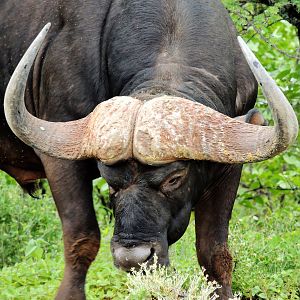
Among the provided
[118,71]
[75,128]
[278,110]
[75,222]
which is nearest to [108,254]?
[75,222]

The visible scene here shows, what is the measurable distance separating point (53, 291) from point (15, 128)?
1708 millimetres

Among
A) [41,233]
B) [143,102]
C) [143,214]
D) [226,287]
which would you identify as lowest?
[41,233]

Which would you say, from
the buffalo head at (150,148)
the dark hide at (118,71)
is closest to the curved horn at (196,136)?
the buffalo head at (150,148)

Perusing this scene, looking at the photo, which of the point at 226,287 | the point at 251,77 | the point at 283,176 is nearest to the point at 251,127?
the point at 251,77

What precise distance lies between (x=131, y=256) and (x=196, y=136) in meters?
0.80

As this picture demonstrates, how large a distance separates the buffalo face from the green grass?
29cm

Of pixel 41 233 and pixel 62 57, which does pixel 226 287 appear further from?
pixel 41 233

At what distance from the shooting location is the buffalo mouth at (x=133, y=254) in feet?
20.6

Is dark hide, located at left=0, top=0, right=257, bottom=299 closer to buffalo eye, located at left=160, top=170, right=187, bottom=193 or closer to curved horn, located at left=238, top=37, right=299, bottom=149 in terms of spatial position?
buffalo eye, located at left=160, top=170, right=187, bottom=193

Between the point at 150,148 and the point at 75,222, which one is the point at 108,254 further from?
the point at 150,148

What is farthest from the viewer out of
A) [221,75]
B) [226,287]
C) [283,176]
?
[283,176]

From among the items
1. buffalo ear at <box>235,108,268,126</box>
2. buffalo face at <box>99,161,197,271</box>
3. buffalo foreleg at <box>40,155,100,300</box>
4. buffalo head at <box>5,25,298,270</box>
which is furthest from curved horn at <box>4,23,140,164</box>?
buffalo ear at <box>235,108,268,126</box>

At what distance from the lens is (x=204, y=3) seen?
7.19 meters

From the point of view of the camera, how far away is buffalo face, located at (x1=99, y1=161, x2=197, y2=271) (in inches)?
248
